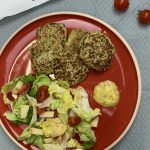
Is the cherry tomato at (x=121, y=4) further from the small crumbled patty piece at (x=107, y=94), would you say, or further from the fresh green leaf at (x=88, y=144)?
the fresh green leaf at (x=88, y=144)

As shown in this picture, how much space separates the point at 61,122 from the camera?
1243 millimetres

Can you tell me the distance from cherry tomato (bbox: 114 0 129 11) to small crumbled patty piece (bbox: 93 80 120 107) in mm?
252

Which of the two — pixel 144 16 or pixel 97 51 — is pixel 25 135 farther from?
pixel 144 16

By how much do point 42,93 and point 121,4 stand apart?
39 centimetres

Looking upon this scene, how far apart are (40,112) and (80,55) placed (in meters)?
0.23

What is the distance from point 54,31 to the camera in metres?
1.27

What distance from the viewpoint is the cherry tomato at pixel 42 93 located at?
1.25 metres

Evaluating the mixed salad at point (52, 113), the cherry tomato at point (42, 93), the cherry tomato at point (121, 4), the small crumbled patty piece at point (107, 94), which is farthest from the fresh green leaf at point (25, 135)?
the cherry tomato at point (121, 4)

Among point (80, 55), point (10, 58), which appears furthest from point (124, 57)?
point (10, 58)

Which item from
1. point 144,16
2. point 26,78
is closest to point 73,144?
point 26,78

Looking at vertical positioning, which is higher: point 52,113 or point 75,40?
point 75,40

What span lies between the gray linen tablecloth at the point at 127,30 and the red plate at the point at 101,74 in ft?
0.20

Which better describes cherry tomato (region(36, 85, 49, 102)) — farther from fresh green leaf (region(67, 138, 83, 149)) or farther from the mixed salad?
fresh green leaf (region(67, 138, 83, 149))

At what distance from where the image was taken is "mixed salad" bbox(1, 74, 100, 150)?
1236 millimetres
